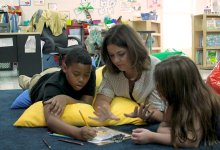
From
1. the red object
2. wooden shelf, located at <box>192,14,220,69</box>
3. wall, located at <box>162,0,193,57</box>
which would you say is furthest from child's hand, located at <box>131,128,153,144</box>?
wall, located at <box>162,0,193,57</box>

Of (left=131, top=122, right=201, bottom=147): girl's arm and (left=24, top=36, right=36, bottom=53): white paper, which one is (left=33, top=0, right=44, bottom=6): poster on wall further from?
(left=131, top=122, right=201, bottom=147): girl's arm

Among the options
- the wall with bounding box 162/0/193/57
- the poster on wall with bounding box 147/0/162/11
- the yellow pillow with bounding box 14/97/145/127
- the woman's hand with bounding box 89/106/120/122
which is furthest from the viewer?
the wall with bounding box 162/0/193/57

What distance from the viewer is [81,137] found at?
4.31ft

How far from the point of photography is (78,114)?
1508 millimetres

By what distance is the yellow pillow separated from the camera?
1.51 meters

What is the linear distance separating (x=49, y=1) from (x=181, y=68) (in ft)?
17.1

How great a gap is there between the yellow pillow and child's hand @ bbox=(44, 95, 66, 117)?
0.05m

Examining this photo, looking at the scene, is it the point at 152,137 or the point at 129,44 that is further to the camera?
the point at 129,44

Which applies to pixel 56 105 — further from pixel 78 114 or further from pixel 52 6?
pixel 52 6

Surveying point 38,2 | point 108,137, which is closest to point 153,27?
point 38,2

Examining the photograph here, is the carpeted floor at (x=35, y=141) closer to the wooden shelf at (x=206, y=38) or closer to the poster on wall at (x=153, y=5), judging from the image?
the wooden shelf at (x=206, y=38)

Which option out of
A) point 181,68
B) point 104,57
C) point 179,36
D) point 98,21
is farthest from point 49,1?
point 181,68

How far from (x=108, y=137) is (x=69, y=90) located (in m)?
0.37

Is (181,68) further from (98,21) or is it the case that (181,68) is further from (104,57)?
(98,21)
